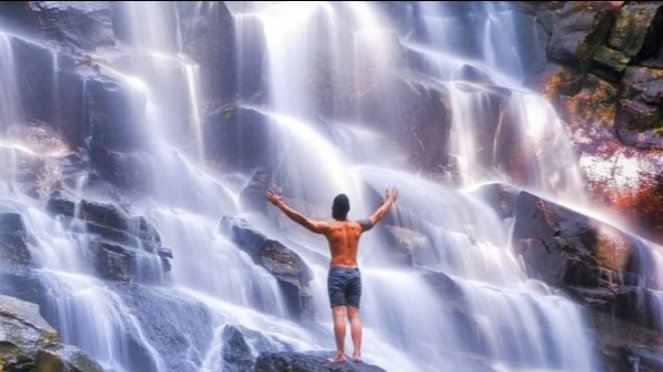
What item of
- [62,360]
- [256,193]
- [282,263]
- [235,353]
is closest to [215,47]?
[256,193]

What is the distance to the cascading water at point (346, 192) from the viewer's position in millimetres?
12000

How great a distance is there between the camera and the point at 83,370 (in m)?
8.66

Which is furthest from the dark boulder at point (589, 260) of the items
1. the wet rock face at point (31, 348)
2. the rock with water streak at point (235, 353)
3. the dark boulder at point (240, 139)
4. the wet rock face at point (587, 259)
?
the wet rock face at point (31, 348)

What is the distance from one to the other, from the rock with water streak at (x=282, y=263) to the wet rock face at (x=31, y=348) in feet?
13.9

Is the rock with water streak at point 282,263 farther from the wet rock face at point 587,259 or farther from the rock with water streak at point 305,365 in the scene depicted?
the wet rock face at point 587,259

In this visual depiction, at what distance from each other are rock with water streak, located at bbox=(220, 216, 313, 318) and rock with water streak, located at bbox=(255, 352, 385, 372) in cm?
361

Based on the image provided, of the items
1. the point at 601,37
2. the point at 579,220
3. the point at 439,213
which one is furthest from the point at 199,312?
the point at 601,37

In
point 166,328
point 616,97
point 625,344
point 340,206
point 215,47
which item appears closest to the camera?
point 340,206

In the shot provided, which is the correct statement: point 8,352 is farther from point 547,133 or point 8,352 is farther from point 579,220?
point 547,133

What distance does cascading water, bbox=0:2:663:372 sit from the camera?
12000 mm

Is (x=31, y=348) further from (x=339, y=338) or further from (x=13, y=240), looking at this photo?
(x=339, y=338)

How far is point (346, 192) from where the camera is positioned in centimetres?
1656

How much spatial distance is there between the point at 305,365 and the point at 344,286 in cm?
97

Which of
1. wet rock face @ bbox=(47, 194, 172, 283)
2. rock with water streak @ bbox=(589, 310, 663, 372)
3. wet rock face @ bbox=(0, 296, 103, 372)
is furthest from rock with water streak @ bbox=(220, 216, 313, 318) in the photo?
rock with water streak @ bbox=(589, 310, 663, 372)
